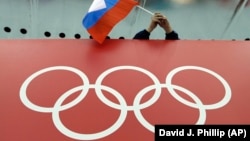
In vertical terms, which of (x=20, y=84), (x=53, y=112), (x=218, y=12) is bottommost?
(x=53, y=112)

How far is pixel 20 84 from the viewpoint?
143 centimetres

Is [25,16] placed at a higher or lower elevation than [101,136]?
higher

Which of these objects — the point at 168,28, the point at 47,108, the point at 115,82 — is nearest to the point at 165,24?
the point at 168,28

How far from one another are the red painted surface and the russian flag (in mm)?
71

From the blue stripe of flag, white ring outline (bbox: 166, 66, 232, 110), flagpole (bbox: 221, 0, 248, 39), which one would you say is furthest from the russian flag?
flagpole (bbox: 221, 0, 248, 39)

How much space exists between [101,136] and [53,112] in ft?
0.80

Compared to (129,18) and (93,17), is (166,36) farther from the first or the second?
(129,18)

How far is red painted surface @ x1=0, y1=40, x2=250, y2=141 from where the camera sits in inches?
49.8

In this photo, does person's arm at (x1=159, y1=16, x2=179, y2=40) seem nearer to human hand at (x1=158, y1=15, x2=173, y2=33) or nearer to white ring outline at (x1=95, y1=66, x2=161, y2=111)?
human hand at (x1=158, y1=15, x2=173, y2=33)

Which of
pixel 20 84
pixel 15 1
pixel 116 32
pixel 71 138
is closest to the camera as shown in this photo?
pixel 71 138

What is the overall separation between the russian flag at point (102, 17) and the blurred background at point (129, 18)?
1.24m

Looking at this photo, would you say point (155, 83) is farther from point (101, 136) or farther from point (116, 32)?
point (116, 32)

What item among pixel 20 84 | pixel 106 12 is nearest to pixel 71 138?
pixel 20 84

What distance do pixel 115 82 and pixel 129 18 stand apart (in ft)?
6.02
